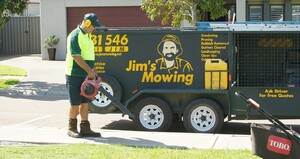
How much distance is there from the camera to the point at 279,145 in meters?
5.26

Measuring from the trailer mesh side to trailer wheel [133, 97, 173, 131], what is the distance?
1.40m

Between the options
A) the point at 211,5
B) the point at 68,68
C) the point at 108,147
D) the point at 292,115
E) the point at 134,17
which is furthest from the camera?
the point at 134,17

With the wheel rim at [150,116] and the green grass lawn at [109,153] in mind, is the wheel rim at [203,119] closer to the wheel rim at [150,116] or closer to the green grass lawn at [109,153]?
the wheel rim at [150,116]

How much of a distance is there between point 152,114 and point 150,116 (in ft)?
0.17

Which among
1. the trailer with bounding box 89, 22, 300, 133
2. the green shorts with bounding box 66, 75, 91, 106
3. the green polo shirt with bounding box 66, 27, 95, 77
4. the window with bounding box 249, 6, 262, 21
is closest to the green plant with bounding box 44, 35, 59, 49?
the window with bounding box 249, 6, 262, 21

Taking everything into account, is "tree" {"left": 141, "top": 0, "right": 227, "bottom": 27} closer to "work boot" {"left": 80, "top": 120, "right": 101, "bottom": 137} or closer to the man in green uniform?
the man in green uniform

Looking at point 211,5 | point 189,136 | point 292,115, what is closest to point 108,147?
point 189,136

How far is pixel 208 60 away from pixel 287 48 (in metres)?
1.46

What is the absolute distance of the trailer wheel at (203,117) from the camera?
931 cm

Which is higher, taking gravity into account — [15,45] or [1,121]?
[15,45]

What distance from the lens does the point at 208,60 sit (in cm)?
935

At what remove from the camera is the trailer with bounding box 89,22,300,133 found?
9281 millimetres

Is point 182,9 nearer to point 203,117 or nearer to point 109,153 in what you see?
point 203,117

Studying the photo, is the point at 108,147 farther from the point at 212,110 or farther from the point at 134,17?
the point at 134,17
